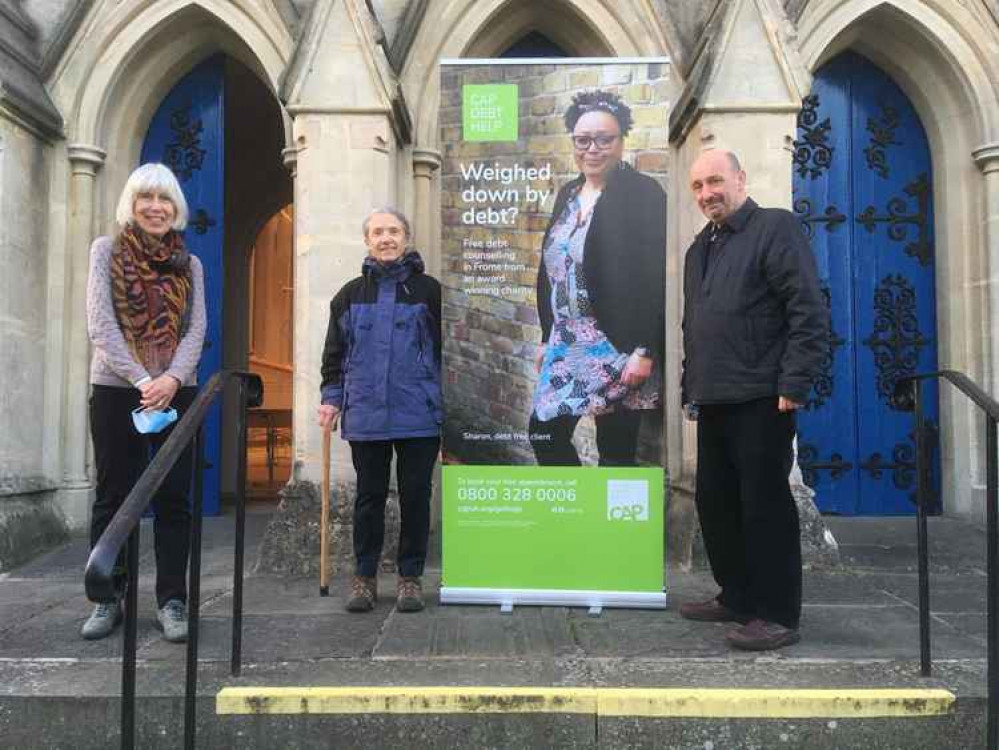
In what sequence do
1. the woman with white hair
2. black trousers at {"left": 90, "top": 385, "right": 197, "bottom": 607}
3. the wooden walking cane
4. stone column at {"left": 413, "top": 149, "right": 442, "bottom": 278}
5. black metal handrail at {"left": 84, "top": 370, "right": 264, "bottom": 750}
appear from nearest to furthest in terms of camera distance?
black metal handrail at {"left": 84, "top": 370, "right": 264, "bottom": 750}
the woman with white hair
black trousers at {"left": 90, "top": 385, "right": 197, "bottom": 607}
the wooden walking cane
stone column at {"left": 413, "top": 149, "right": 442, "bottom": 278}

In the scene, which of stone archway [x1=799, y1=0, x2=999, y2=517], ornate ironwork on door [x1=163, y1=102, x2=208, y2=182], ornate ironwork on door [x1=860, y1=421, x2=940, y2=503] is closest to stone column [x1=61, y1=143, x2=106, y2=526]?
ornate ironwork on door [x1=163, y1=102, x2=208, y2=182]

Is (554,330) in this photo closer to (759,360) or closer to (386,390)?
(386,390)

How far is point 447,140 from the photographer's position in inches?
142

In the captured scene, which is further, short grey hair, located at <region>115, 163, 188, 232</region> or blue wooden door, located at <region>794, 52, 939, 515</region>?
blue wooden door, located at <region>794, 52, 939, 515</region>

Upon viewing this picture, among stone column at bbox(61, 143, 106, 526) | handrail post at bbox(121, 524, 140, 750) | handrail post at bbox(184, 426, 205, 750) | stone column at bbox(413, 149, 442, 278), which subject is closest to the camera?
handrail post at bbox(121, 524, 140, 750)

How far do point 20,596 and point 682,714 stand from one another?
11.0 feet

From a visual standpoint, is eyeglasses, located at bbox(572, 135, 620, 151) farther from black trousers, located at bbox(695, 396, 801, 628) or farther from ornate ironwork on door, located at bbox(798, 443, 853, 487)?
ornate ironwork on door, located at bbox(798, 443, 853, 487)

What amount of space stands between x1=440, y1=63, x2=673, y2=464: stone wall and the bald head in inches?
23.5

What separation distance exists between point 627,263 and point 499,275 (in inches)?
23.1

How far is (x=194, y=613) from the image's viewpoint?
250 centimetres

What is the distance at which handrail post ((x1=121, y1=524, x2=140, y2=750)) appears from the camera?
6.33ft

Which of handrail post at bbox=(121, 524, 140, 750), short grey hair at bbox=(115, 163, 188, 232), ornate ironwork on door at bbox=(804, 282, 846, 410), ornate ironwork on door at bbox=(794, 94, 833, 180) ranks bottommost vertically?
handrail post at bbox=(121, 524, 140, 750)

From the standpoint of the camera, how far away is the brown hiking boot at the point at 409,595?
11.6 feet

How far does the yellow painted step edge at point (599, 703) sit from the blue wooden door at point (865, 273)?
3.33 m
